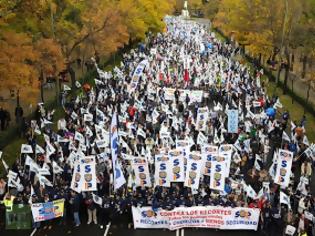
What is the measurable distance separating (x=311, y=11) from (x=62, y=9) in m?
22.1

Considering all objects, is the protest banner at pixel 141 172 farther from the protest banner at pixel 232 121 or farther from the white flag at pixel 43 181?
the protest banner at pixel 232 121

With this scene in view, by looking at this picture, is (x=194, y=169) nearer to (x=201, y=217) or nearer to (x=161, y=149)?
(x=201, y=217)

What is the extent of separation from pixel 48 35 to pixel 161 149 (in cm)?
1628

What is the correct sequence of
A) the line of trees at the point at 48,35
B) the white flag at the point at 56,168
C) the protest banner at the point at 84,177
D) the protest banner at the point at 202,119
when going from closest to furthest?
the protest banner at the point at 84,177, the white flag at the point at 56,168, the line of trees at the point at 48,35, the protest banner at the point at 202,119

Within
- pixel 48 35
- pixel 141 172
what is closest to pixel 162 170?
pixel 141 172

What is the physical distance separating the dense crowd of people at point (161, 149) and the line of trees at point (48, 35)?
2.71 metres

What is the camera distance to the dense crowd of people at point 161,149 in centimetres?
1786

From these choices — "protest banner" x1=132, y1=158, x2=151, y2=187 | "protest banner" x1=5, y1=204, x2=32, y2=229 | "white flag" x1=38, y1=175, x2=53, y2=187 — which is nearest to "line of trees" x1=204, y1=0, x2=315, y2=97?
"protest banner" x1=132, y1=158, x2=151, y2=187

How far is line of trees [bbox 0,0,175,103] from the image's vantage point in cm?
2531

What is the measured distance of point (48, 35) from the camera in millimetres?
33875

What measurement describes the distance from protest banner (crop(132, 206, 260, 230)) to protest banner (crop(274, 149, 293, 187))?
190 cm

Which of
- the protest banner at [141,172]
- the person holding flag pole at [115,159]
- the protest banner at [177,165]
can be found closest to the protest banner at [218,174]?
the protest banner at [177,165]

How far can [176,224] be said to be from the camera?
57.9ft

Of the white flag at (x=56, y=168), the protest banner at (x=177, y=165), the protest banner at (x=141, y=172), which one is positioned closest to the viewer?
the protest banner at (x=177, y=165)
